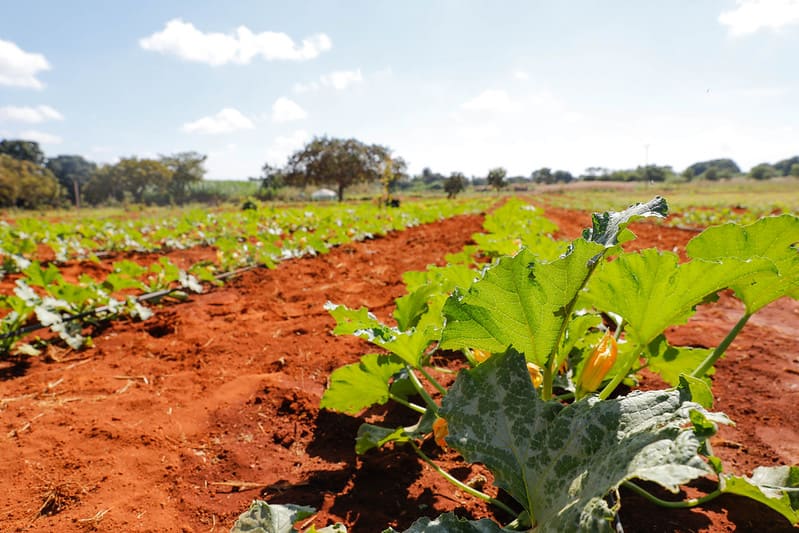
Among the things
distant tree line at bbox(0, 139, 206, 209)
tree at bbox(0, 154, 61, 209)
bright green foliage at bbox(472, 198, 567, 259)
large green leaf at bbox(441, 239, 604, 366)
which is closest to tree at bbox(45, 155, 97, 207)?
distant tree line at bbox(0, 139, 206, 209)

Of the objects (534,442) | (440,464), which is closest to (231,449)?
(440,464)

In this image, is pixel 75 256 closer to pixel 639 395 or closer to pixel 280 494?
pixel 280 494

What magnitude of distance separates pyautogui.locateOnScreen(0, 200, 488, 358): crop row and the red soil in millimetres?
379

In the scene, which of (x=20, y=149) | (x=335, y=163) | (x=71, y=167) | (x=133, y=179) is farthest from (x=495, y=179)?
(x=71, y=167)

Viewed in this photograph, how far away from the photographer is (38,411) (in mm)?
2463

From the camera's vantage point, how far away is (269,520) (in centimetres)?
108

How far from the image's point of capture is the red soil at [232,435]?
64.7 inches

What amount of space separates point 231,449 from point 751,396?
2.73 m

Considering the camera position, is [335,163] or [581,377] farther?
[335,163]

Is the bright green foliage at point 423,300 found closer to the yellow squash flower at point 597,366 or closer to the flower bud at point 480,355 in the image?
the flower bud at point 480,355

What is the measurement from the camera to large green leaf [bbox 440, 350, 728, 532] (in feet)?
2.75

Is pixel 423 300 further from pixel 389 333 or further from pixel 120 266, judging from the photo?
pixel 120 266

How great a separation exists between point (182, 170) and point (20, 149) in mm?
29200

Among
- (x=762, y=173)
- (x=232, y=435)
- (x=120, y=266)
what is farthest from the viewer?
(x=762, y=173)
